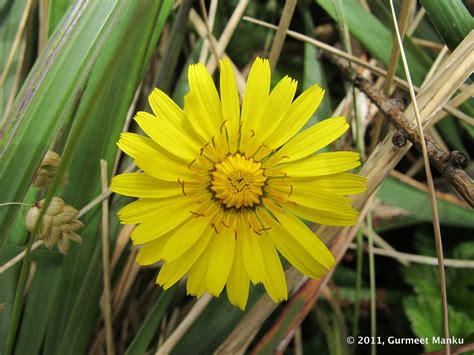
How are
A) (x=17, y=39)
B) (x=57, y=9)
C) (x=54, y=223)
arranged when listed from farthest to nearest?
(x=17, y=39) < (x=57, y=9) < (x=54, y=223)

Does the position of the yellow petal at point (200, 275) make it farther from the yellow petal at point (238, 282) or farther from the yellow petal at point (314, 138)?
the yellow petal at point (314, 138)

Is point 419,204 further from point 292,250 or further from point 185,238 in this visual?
point 185,238

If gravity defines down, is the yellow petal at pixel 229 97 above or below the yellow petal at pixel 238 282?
above

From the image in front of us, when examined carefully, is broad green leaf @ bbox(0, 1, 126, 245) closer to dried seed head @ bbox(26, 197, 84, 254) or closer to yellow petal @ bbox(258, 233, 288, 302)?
dried seed head @ bbox(26, 197, 84, 254)

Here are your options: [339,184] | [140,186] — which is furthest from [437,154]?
[140,186]

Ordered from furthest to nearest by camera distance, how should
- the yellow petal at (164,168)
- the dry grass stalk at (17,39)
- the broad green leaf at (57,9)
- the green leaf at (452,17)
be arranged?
the dry grass stalk at (17,39), the broad green leaf at (57,9), the green leaf at (452,17), the yellow petal at (164,168)

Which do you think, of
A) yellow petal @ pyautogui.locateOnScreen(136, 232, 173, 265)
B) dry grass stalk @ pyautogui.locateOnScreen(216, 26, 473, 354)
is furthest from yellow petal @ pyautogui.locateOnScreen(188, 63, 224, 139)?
dry grass stalk @ pyautogui.locateOnScreen(216, 26, 473, 354)

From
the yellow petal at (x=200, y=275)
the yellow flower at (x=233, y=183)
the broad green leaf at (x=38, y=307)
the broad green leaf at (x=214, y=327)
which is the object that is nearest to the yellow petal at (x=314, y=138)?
the yellow flower at (x=233, y=183)
